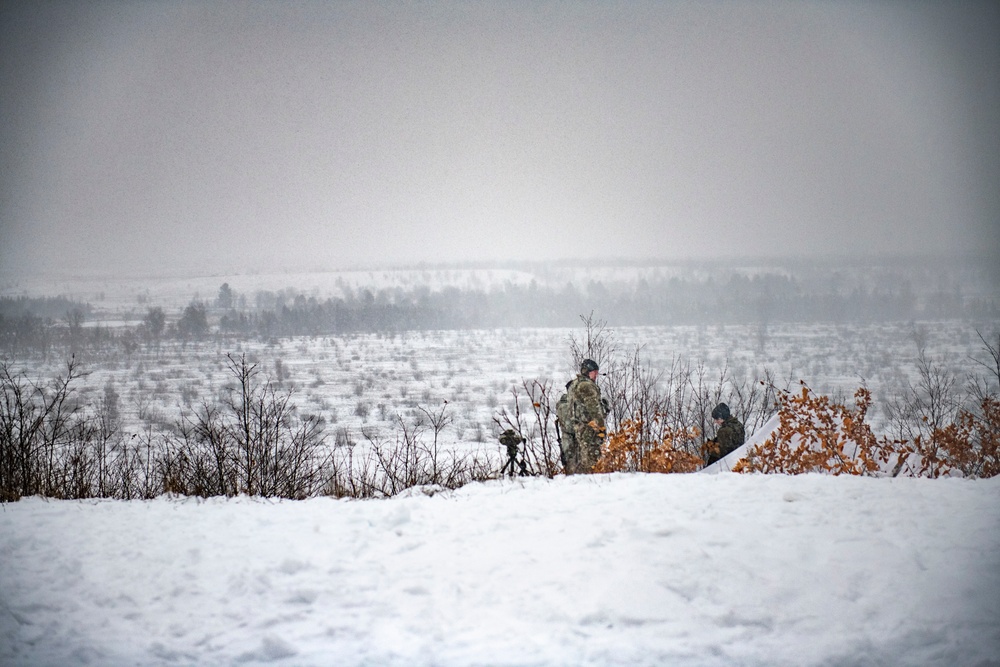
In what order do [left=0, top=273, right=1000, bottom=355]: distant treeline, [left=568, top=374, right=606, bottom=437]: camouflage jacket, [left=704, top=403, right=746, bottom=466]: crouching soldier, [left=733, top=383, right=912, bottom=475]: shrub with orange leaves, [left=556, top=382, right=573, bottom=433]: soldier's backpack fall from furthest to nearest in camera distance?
[left=0, top=273, right=1000, bottom=355]: distant treeline
[left=704, top=403, right=746, bottom=466]: crouching soldier
[left=556, top=382, right=573, bottom=433]: soldier's backpack
[left=568, top=374, right=606, bottom=437]: camouflage jacket
[left=733, top=383, right=912, bottom=475]: shrub with orange leaves

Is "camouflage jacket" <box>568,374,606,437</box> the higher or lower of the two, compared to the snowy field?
higher

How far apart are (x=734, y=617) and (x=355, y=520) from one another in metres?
3.58

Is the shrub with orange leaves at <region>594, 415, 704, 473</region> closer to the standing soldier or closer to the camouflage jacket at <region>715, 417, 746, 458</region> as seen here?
the standing soldier

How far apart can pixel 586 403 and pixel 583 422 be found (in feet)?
0.99

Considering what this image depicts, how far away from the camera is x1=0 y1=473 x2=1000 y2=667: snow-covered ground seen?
4254 mm

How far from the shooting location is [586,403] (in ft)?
32.1

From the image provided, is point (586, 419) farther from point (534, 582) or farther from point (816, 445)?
point (534, 582)

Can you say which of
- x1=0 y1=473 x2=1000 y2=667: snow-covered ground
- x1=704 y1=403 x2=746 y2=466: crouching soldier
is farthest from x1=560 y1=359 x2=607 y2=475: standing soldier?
x1=0 y1=473 x2=1000 y2=667: snow-covered ground

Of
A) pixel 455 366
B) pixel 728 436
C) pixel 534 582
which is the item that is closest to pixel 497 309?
pixel 455 366

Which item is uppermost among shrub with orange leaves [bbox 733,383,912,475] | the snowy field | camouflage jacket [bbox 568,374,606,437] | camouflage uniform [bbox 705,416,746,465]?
camouflage jacket [bbox 568,374,606,437]

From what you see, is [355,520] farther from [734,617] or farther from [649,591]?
[734,617]

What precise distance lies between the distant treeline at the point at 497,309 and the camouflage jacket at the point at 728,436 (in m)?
65.5

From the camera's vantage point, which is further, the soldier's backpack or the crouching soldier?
the crouching soldier

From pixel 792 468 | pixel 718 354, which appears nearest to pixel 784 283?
pixel 718 354
